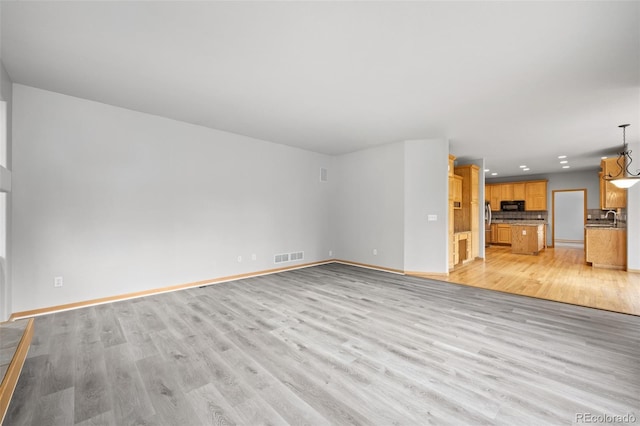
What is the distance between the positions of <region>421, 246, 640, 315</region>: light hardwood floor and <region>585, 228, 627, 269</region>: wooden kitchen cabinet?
291mm

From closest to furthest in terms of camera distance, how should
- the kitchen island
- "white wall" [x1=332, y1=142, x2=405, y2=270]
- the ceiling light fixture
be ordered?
the ceiling light fixture < "white wall" [x1=332, y1=142, x2=405, y2=270] < the kitchen island

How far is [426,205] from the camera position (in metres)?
5.59

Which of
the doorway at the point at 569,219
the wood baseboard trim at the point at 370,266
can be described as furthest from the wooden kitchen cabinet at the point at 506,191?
the wood baseboard trim at the point at 370,266

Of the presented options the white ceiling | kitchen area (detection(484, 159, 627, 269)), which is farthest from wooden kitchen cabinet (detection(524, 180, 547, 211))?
the white ceiling

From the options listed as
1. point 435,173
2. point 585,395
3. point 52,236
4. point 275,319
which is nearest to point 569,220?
point 435,173

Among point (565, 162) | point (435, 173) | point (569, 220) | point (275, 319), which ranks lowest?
point (275, 319)

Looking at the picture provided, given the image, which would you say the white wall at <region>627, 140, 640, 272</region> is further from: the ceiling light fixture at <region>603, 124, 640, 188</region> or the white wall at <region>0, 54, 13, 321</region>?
the white wall at <region>0, 54, 13, 321</region>

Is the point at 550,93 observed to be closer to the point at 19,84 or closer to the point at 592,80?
the point at 592,80

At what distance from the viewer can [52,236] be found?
3.47m

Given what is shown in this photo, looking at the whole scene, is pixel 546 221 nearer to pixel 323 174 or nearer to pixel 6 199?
pixel 323 174

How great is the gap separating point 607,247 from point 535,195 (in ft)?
13.8

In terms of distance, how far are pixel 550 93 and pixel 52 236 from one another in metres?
6.58

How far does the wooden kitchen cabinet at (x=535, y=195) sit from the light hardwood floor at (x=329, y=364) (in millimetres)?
7960

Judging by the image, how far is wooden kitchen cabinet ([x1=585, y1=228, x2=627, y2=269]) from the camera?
6.16 metres
